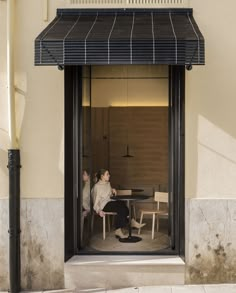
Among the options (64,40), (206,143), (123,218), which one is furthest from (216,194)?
(64,40)

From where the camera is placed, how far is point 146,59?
556 centimetres

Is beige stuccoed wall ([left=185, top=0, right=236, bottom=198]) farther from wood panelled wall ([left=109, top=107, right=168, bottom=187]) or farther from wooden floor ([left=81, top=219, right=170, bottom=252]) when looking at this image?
wood panelled wall ([left=109, top=107, right=168, bottom=187])

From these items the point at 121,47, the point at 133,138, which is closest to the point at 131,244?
the point at 133,138

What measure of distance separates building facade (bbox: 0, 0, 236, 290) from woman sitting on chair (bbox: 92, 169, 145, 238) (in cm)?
110

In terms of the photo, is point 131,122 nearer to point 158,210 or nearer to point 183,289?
point 158,210

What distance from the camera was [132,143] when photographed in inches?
362

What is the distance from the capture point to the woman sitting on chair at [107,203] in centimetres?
732

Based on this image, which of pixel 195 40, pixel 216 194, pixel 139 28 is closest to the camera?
pixel 195 40

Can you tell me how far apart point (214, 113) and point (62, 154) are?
231 centimetres

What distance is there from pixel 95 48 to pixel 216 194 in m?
2.74

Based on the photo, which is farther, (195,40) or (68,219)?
(68,219)

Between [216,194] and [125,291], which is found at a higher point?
[216,194]

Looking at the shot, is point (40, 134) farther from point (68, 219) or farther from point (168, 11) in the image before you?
point (168, 11)

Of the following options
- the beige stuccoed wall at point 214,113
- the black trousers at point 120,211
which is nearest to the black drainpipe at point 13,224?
the black trousers at point 120,211
